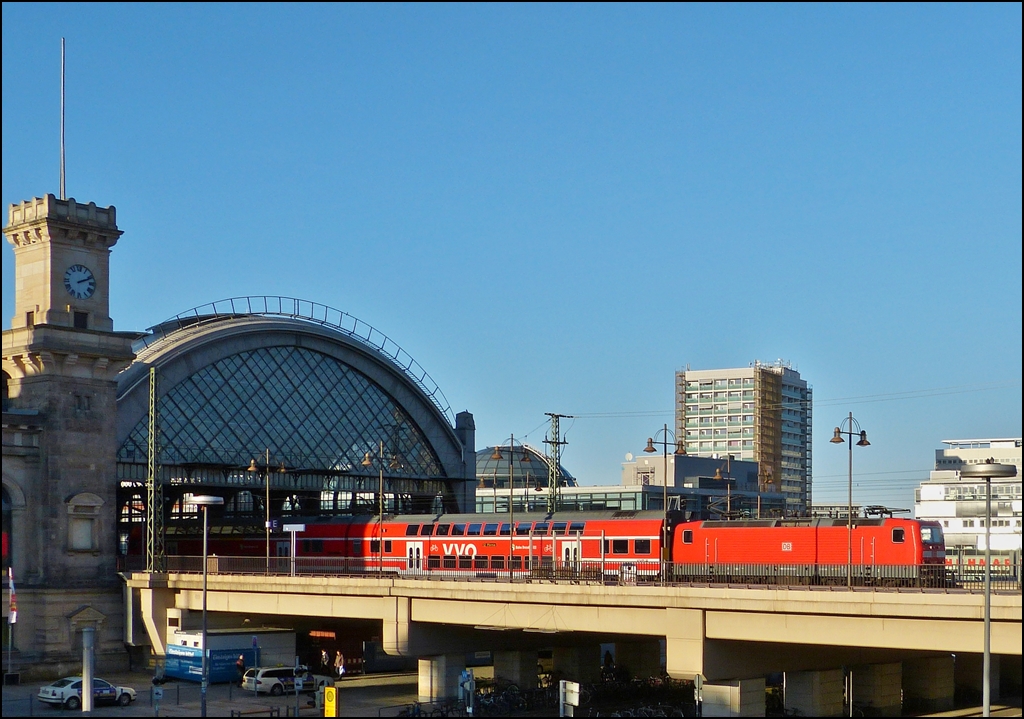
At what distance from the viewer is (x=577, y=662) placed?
86938 millimetres

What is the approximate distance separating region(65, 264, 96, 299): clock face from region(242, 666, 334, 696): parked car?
96.2ft

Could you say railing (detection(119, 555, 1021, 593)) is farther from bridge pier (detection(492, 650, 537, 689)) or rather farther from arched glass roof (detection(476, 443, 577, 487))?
arched glass roof (detection(476, 443, 577, 487))

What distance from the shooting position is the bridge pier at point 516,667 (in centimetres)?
8062

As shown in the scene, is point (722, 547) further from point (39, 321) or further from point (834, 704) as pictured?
point (39, 321)

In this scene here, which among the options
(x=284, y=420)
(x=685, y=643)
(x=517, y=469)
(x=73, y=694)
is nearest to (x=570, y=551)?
(x=685, y=643)

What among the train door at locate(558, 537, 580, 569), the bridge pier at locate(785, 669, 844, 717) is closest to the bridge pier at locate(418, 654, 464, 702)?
the train door at locate(558, 537, 580, 569)

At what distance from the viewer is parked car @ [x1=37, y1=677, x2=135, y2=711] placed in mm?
69188

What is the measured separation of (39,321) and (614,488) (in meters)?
99.2

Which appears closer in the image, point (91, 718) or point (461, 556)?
point (91, 718)

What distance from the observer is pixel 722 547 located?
7156cm

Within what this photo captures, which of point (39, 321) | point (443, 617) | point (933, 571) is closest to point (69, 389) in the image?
point (39, 321)

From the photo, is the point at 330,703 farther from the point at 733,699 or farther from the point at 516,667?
the point at 516,667

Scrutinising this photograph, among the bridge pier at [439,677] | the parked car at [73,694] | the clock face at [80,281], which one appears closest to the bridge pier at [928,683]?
the bridge pier at [439,677]

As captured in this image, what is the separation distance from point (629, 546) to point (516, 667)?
41.6 ft
